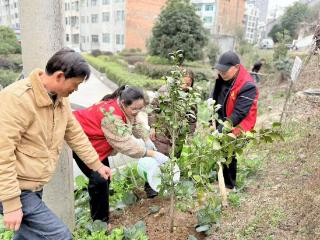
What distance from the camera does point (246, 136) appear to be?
219 cm

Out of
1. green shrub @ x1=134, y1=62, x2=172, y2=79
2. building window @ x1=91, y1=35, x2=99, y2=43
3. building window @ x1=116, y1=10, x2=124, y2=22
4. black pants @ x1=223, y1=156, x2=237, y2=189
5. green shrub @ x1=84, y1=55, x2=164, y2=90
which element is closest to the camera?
black pants @ x1=223, y1=156, x2=237, y2=189

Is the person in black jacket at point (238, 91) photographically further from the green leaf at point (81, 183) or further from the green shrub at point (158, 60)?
the green shrub at point (158, 60)

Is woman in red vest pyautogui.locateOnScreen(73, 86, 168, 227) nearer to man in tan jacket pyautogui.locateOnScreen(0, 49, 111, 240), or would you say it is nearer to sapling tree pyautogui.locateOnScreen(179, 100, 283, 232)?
sapling tree pyautogui.locateOnScreen(179, 100, 283, 232)

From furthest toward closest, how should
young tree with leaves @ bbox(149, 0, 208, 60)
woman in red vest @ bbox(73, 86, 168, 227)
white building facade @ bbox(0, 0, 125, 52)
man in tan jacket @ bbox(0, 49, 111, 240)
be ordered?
white building facade @ bbox(0, 0, 125, 52), young tree with leaves @ bbox(149, 0, 208, 60), woman in red vest @ bbox(73, 86, 168, 227), man in tan jacket @ bbox(0, 49, 111, 240)

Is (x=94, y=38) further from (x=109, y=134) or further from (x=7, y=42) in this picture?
(x=109, y=134)

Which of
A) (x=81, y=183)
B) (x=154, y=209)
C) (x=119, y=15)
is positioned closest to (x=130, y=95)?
(x=154, y=209)

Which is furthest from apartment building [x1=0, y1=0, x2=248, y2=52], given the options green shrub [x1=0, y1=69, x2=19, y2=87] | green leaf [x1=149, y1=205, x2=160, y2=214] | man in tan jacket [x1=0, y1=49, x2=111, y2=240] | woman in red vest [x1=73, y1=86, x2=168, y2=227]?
Answer: man in tan jacket [x1=0, y1=49, x2=111, y2=240]

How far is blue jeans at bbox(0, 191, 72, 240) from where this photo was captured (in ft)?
6.09

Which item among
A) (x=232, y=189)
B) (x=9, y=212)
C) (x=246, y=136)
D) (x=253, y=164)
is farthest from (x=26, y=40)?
(x=253, y=164)

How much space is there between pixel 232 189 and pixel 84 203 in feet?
5.02

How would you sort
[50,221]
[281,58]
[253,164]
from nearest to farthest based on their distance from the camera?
[50,221] → [253,164] → [281,58]

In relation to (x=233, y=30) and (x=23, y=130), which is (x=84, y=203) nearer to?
(x=23, y=130)

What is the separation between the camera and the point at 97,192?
2.82 metres

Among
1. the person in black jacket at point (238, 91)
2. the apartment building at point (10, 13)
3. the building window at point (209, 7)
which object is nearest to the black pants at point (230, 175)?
the person in black jacket at point (238, 91)
